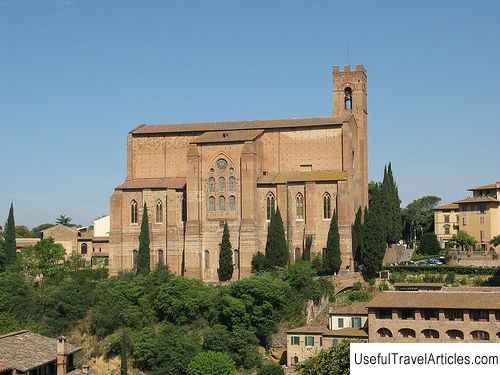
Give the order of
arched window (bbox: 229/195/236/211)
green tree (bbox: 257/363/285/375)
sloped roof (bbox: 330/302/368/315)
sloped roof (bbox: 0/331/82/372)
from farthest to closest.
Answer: arched window (bbox: 229/195/236/211) → sloped roof (bbox: 330/302/368/315) → green tree (bbox: 257/363/285/375) → sloped roof (bbox: 0/331/82/372)

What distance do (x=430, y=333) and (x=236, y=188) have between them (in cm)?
2214

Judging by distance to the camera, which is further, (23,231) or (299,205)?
(23,231)

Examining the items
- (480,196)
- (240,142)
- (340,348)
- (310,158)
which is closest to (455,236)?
A: (480,196)

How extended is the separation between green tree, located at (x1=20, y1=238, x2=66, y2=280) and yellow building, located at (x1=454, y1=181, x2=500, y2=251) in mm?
37007

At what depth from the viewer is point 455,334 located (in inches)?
1816

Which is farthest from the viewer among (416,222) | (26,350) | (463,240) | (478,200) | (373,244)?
(416,222)

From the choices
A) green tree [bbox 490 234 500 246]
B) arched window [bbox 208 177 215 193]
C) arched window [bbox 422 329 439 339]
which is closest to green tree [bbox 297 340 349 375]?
arched window [bbox 422 329 439 339]

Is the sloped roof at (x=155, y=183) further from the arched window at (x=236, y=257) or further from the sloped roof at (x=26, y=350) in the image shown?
the sloped roof at (x=26, y=350)

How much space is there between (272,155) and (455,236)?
20.0 m

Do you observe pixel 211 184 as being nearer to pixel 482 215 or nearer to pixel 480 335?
pixel 480 335

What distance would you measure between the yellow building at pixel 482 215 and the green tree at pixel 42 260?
37.0 metres

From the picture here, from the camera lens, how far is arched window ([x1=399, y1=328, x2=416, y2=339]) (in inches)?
1848

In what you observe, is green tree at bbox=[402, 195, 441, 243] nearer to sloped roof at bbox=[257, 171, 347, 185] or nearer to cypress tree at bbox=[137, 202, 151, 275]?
sloped roof at bbox=[257, 171, 347, 185]

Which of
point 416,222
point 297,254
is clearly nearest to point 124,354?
point 297,254
